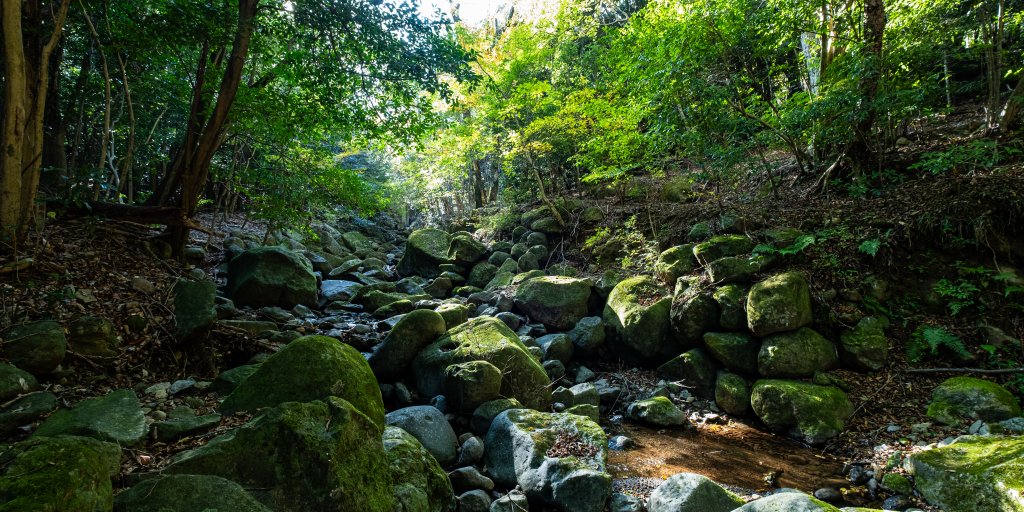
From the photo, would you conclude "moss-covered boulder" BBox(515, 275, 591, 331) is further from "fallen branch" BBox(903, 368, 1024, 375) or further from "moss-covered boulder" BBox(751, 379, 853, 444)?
"fallen branch" BBox(903, 368, 1024, 375)

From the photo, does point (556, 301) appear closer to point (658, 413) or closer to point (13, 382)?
point (658, 413)

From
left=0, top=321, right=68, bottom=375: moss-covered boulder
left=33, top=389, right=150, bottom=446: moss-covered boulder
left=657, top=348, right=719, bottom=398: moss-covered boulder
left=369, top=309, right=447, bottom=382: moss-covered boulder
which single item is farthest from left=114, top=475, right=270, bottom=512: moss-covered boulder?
left=657, top=348, right=719, bottom=398: moss-covered boulder

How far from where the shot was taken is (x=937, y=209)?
624 centimetres

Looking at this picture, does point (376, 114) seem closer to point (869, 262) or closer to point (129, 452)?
point (129, 452)

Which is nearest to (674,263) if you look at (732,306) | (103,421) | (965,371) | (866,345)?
(732,306)

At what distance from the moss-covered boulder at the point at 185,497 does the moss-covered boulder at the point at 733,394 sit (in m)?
5.94

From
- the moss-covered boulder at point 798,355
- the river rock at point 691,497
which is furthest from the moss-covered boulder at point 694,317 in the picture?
the river rock at point 691,497

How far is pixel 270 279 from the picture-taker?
27.3ft

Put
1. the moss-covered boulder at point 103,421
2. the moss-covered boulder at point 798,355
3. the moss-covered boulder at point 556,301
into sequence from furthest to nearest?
the moss-covered boulder at point 556,301 → the moss-covered boulder at point 798,355 → the moss-covered boulder at point 103,421

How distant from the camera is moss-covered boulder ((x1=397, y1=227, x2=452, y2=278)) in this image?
46.4 feet

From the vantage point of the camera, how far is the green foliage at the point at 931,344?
18.0ft

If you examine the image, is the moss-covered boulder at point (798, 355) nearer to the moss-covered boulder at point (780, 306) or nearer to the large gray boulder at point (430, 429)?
the moss-covered boulder at point (780, 306)

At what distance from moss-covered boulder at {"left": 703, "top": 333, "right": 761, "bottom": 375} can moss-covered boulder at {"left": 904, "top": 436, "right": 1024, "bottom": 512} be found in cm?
216

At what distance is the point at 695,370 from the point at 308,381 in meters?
5.56
